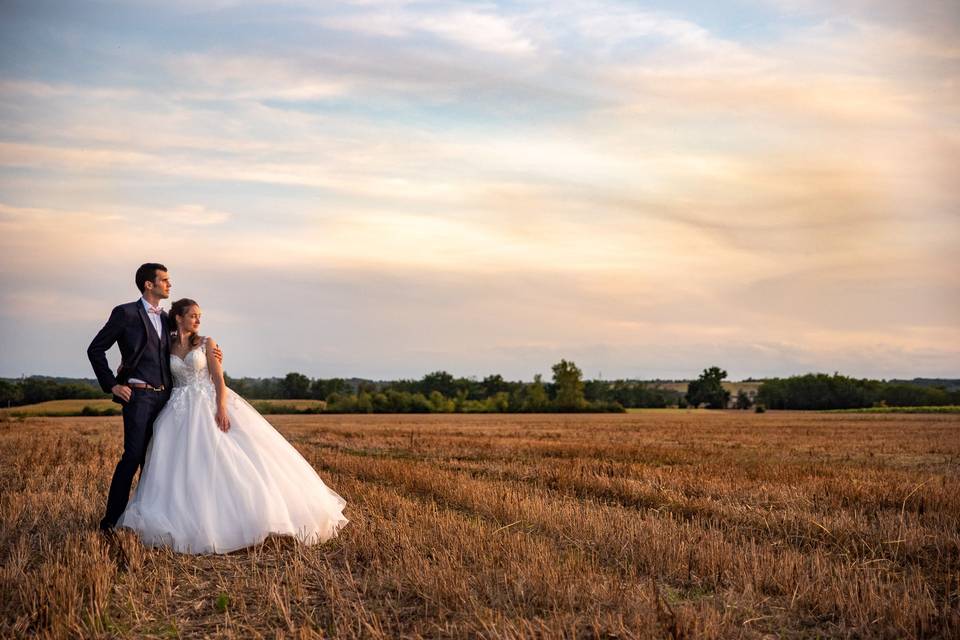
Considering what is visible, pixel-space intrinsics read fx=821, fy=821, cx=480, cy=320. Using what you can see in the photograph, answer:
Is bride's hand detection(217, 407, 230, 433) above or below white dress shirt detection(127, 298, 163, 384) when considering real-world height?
below

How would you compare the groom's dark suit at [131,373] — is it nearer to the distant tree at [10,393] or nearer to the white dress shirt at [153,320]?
the white dress shirt at [153,320]

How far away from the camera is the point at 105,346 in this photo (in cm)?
820

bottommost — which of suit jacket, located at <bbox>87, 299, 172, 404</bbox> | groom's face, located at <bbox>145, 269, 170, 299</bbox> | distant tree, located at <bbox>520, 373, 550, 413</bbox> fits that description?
distant tree, located at <bbox>520, 373, 550, 413</bbox>

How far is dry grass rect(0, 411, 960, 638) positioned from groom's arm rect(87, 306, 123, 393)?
60.7 inches

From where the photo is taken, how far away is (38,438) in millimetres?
22375

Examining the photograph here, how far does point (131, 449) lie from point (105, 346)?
107 cm

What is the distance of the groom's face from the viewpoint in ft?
27.6

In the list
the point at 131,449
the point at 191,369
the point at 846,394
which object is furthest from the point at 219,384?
the point at 846,394

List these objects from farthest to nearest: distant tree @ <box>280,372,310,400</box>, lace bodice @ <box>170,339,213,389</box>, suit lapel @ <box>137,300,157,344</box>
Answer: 1. distant tree @ <box>280,372,310,400</box>
2. lace bodice @ <box>170,339,213,389</box>
3. suit lapel @ <box>137,300,157,344</box>

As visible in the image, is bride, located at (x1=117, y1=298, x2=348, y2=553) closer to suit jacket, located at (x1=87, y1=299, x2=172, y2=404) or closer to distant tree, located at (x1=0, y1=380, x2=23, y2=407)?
suit jacket, located at (x1=87, y1=299, x2=172, y2=404)

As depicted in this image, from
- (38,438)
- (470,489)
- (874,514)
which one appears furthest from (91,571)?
(38,438)

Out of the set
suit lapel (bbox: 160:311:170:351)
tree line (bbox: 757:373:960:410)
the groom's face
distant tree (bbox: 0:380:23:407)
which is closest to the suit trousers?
suit lapel (bbox: 160:311:170:351)

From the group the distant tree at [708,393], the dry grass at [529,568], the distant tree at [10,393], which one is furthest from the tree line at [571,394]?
the dry grass at [529,568]

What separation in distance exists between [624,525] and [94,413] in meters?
59.6
